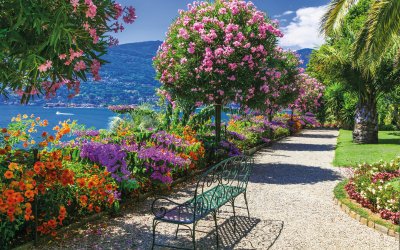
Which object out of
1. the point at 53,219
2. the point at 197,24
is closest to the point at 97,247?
the point at 53,219

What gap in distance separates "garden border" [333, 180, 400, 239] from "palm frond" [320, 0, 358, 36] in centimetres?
594

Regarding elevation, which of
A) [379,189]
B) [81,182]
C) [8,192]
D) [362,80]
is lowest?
[379,189]

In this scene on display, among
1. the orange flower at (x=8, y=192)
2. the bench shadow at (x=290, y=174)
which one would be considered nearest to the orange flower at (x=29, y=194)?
the orange flower at (x=8, y=192)

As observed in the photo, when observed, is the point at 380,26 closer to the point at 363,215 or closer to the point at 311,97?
the point at 363,215

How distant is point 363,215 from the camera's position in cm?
662

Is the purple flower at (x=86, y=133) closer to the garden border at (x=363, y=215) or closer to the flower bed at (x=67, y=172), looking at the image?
the flower bed at (x=67, y=172)

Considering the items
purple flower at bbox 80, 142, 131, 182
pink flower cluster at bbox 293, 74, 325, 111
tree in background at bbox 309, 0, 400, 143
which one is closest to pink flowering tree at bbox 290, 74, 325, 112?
pink flower cluster at bbox 293, 74, 325, 111

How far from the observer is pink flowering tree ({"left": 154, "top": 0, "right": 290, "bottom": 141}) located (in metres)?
11.1

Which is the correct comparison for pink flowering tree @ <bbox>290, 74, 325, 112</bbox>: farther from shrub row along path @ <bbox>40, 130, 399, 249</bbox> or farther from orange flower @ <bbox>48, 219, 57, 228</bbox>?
orange flower @ <bbox>48, 219, 57, 228</bbox>

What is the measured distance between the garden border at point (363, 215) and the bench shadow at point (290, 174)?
202 cm

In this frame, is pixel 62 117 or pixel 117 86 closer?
pixel 62 117

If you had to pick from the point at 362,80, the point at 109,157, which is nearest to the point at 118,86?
the point at 362,80

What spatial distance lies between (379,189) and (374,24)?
15.4 feet

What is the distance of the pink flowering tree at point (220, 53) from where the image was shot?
11.1m
